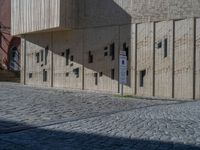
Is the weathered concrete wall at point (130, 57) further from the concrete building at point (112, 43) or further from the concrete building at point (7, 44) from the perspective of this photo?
the concrete building at point (7, 44)

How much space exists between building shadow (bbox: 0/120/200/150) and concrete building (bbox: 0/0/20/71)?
22.6 m

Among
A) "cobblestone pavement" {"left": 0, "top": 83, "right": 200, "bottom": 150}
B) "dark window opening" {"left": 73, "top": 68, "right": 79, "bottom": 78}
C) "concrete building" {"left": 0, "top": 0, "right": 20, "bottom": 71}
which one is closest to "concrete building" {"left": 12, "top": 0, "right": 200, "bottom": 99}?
"dark window opening" {"left": 73, "top": 68, "right": 79, "bottom": 78}

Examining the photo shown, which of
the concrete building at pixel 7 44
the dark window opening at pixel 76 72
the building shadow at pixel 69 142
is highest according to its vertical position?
the concrete building at pixel 7 44

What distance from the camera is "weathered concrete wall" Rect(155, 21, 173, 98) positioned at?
18359 millimetres

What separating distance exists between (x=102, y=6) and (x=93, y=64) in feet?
8.84

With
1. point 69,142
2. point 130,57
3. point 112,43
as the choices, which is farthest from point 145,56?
point 69,142

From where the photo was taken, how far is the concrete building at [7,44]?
104ft

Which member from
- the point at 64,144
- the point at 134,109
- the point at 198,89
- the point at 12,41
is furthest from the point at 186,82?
the point at 12,41

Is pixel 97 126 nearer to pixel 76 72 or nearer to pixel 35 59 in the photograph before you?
pixel 76 72

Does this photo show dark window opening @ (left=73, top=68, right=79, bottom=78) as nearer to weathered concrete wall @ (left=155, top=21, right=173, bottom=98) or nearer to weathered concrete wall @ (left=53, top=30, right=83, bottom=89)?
weathered concrete wall @ (left=53, top=30, right=83, bottom=89)

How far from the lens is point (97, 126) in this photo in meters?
10.1

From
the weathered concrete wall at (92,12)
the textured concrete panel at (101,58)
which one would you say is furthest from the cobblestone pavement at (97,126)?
the textured concrete panel at (101,58)

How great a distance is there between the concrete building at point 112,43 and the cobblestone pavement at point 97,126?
13.6 ft

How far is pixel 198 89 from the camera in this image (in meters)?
17.5
